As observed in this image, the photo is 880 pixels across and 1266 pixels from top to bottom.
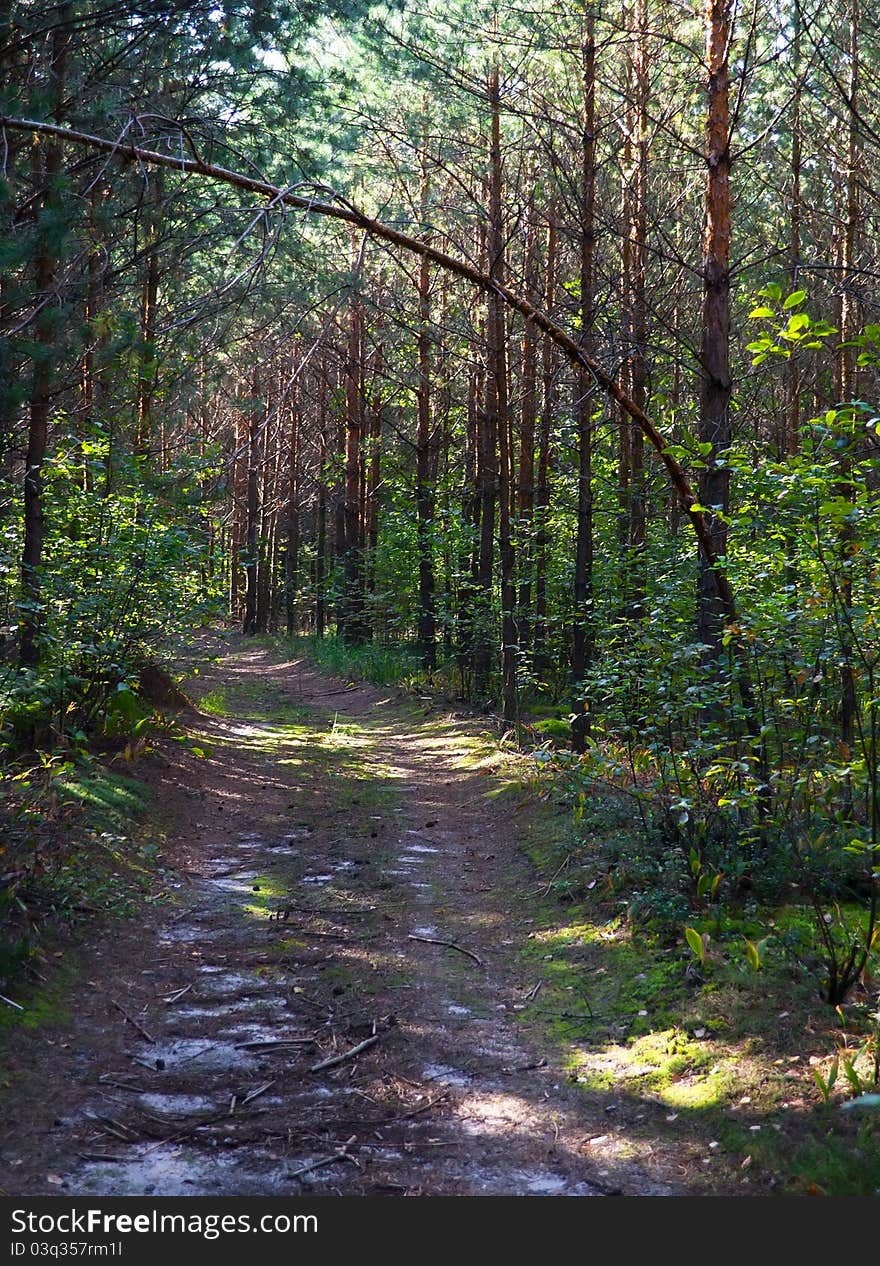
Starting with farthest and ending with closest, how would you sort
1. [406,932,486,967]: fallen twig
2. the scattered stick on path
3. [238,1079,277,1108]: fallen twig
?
[406,932,486,967]: fallen twig → the scattered stick on path → [238,1079,277,1108]: fallen twig

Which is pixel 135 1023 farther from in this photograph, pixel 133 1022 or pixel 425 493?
pixel 425 493

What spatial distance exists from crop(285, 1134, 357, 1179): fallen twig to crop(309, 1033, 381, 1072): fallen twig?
618 millimetres

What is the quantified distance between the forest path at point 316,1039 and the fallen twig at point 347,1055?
16mm

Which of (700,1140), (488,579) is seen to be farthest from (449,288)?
(700,1140)

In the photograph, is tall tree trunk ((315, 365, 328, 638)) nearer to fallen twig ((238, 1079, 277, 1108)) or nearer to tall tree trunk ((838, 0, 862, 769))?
tall tree trunk ((838, 0, 862, 769))

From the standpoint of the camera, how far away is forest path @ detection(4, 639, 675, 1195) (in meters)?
3.56

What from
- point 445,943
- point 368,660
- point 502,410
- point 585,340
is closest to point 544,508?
point 502,410

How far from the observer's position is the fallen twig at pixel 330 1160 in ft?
11.5

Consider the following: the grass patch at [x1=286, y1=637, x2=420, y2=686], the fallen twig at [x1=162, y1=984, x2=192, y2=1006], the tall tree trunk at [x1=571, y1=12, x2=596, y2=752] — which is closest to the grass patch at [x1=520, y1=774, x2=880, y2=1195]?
the fallen twig at [x1=162, y1=984, x2=192, y2=1006]

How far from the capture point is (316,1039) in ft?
15.3

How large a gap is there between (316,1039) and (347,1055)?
251mm

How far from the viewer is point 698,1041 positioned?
4.47 meters

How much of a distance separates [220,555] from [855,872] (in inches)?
310

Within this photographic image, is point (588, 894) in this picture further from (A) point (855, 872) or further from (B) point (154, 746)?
(B) point (154, 746)
